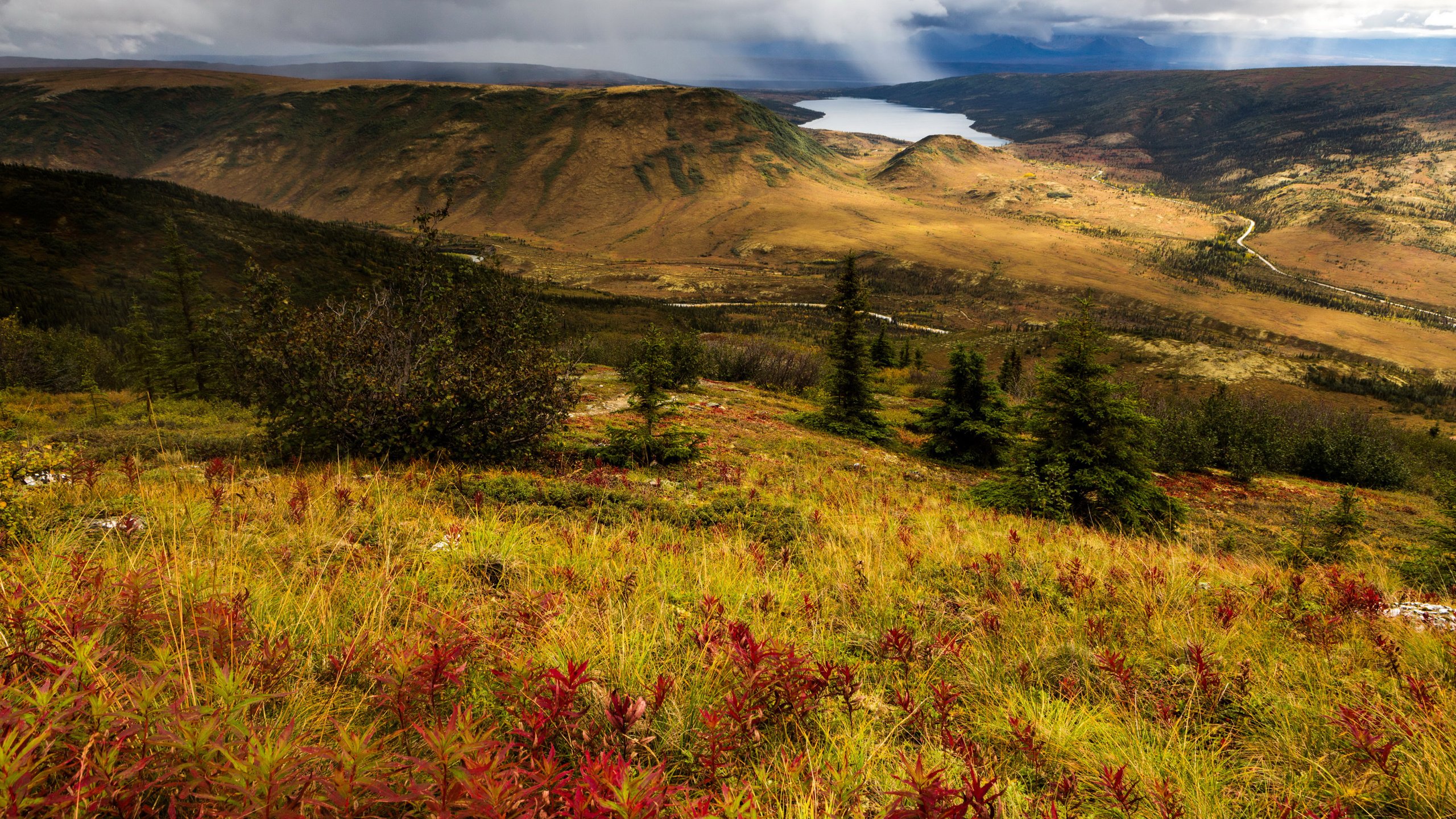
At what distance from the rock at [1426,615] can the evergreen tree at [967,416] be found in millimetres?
16838

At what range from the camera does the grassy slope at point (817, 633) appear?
76.4 inches

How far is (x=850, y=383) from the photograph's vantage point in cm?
2281

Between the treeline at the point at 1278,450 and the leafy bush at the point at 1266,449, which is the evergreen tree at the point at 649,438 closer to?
the treeline at the point at 1278,450

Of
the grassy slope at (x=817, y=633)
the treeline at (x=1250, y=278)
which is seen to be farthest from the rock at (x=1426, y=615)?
the treeline at (x=1250, y=278)

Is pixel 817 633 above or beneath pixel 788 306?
above

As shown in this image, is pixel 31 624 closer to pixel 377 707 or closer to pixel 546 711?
pixel 377 707

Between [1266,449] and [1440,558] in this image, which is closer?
[1440,558]

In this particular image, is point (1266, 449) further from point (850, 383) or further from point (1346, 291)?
point (1346, 291)

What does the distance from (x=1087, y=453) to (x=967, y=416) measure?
8.70 m

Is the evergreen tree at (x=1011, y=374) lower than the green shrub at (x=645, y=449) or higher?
lower

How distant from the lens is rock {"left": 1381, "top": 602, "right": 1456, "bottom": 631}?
12.0 feet

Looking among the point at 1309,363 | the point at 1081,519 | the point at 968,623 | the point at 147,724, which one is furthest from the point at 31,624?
the point at 1309,363

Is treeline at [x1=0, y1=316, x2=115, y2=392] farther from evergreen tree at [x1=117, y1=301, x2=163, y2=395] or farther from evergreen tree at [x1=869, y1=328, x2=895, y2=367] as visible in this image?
evergreen tree at [x1=869, y1=328, x2=895, y2=367]

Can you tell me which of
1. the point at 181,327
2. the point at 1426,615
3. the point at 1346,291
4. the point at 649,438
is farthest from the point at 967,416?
the point at 1346,291
